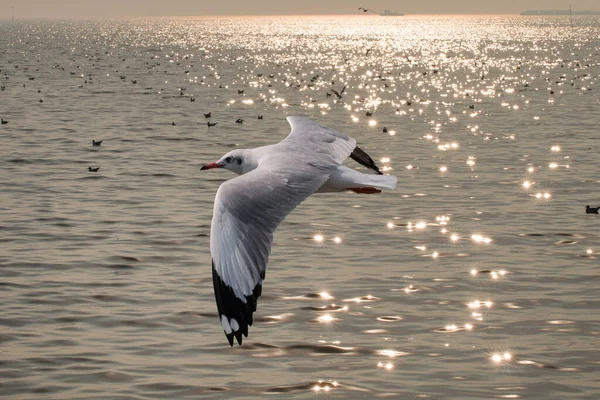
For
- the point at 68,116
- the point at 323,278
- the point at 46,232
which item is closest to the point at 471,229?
the point at 323,278

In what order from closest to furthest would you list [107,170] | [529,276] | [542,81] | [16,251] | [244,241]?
[244,241], [529,276], [16,251], [107,170], [542,81]

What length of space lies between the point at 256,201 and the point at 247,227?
43cm

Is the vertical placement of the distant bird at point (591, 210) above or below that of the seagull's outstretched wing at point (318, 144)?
above

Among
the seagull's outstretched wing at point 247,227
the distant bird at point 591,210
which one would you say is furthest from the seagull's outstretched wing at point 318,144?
the distant bird at point 591,210

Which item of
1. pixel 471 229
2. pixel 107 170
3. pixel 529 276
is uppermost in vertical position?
pixel 107 170

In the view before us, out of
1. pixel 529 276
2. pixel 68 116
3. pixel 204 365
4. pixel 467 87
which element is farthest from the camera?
pixel 467 87

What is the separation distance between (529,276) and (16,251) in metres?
7.35

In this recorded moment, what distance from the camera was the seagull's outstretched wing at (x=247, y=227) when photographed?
8.60 m

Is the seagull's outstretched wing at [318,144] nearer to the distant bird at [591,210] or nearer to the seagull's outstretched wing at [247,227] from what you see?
the seagull's outstretched wing at [247,227]

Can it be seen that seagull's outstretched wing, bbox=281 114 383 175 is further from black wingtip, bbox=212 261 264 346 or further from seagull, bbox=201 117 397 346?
black wingtip, bbox=212 261 264 346

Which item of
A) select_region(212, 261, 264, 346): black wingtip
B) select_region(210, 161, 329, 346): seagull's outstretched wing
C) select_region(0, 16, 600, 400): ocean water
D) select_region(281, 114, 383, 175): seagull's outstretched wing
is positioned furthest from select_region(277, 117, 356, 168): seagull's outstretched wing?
→ select_region(212, 261, 264, 346): black wingtip

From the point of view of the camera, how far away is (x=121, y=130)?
1362 inches

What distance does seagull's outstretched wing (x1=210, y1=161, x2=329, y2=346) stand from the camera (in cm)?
860

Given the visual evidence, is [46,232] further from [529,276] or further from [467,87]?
[467,87]
